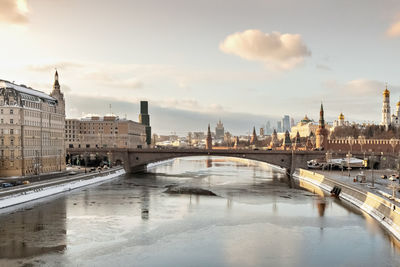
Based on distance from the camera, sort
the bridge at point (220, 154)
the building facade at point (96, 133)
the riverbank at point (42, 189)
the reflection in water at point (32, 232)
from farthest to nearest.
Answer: the building facade at point (96, 133), the bridge at point (220, 154), the riverbank at point (42, 189), the reflection in water at point (32, 232)

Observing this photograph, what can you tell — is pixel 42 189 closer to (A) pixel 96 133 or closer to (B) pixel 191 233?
(B) pixel 191 233

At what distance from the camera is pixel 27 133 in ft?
263

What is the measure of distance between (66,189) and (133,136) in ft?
410

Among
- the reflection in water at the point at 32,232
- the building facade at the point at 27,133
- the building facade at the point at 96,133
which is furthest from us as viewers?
the building facade at the point at 96,133

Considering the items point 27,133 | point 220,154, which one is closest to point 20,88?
point 27,133

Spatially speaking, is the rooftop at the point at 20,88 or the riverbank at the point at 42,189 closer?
the riverbank at the point at 42,189

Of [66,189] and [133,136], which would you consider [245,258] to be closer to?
[66,189]

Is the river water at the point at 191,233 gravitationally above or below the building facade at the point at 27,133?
below

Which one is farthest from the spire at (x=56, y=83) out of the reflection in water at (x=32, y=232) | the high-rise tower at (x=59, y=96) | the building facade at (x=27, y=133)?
the reflection in water at (x=32, y=232)

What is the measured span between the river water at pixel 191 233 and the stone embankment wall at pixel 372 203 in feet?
3.47

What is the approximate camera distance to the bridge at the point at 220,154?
333 ft

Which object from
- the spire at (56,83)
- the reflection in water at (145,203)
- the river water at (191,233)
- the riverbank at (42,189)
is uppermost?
the spire at (56,83)

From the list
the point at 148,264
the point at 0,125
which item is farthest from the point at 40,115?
the point at 148,264

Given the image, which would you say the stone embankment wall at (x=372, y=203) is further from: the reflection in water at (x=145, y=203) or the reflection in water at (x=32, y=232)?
the reflection in water at (x=32, y=232)
